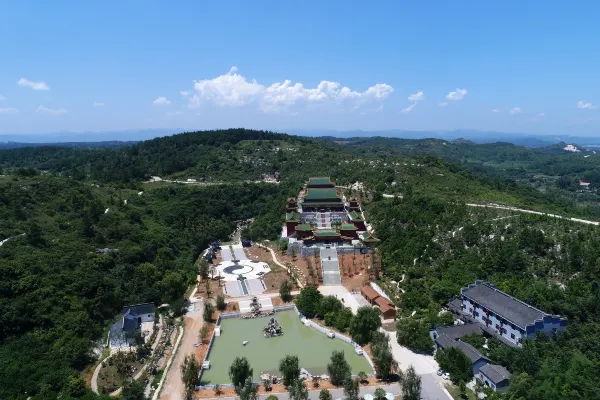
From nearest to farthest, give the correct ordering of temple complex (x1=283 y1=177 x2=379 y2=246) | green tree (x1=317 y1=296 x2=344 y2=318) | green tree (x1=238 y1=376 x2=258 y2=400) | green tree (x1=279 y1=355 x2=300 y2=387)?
green tree (x1=238 y1=376 x2=258 y2=400) < green tree (x1=279 y1=355 x2=300 y2=387) < green tree (x1=317 y1=296 x2=344 y2=318) < temple complex (x1=283 y1=177 x2=379 y2=246)

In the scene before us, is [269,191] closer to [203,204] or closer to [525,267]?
[203,204]

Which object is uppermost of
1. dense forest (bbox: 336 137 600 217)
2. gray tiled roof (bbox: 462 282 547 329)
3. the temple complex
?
the temple complex

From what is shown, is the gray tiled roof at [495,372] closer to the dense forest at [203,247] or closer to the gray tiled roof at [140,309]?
the dense forest at [203,247]

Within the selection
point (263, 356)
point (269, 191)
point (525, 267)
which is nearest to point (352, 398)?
point (263, 356)

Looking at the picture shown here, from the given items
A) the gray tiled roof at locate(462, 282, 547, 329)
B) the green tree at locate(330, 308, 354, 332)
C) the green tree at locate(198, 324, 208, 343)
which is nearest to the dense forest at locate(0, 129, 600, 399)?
the gray tiled roof at locate(462, 282, 547, 329)

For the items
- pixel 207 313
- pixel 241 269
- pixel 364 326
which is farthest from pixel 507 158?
pixel 207 313

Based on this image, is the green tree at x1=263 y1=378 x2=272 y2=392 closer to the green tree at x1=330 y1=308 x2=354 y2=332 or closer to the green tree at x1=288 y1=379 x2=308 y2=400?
the green tree at x1=288 y1=379 x2=308 y2=400

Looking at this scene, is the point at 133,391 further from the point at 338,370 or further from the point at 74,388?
the point at 338,370
